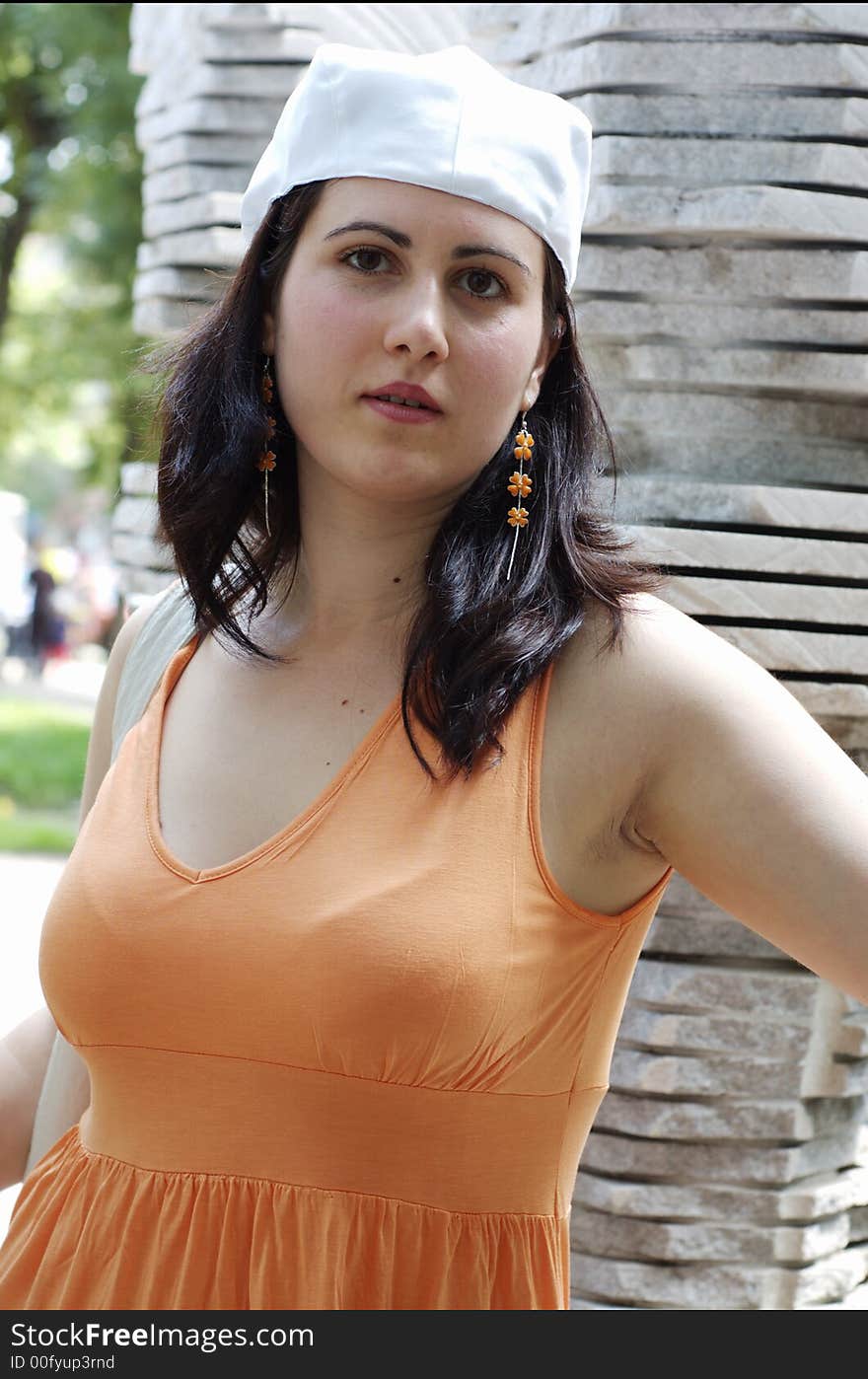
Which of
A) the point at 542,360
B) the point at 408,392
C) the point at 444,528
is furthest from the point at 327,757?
the point at 542,360

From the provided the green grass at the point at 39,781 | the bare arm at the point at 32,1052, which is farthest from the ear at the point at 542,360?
the green grass at the point at 39,781

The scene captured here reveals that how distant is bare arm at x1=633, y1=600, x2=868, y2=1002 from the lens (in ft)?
5.45

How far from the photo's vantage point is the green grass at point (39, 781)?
10.1 m

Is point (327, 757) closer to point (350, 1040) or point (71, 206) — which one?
point (350, 1040)

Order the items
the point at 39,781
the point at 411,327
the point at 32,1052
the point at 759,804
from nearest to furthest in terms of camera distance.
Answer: the point at 759,804 < the point at 411,327 < the point at 32,1052 < the point at 39,781

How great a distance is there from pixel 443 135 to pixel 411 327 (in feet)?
0.74

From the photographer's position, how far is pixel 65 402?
63.2 feet

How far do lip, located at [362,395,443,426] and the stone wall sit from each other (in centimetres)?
55

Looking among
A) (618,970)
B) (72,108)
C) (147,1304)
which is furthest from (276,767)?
(72,108)

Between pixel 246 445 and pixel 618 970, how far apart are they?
827 mm

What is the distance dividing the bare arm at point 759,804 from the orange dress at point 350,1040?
0.46 ft

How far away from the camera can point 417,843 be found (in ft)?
5.73

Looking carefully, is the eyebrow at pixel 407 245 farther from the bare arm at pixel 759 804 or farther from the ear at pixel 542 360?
the bare arm at pixel 759 804

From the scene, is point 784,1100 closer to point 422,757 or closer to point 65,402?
point 422,757
